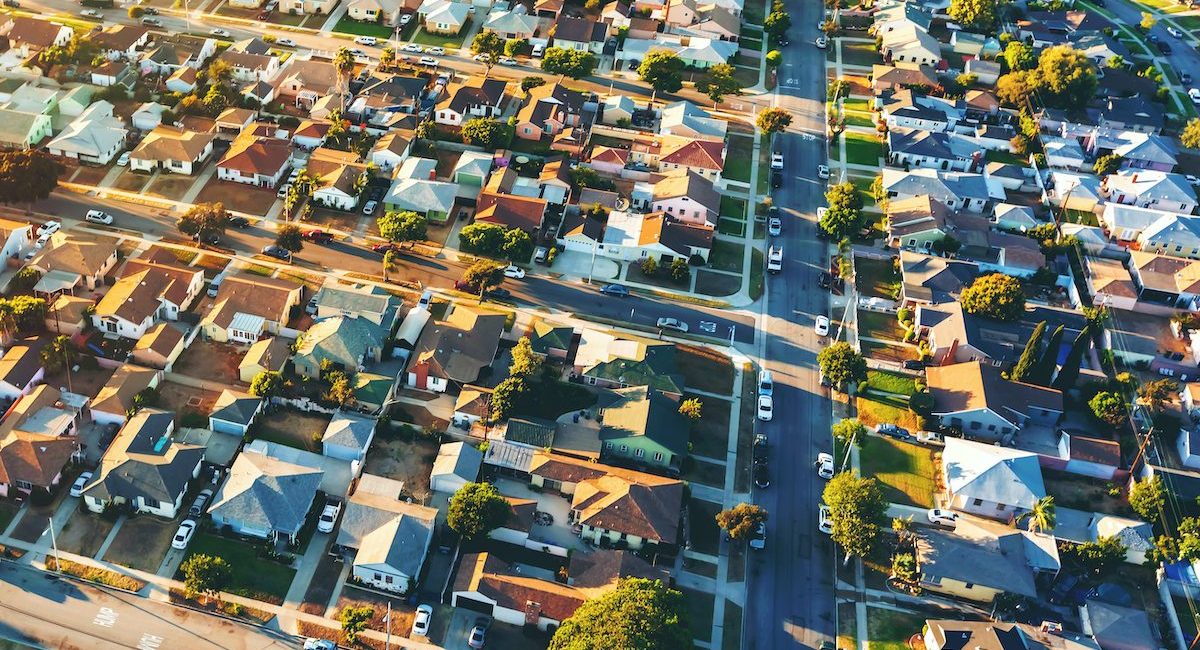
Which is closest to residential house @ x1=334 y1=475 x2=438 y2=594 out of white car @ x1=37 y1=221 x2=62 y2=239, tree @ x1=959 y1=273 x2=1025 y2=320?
white car @ x1=37 y1=221 x2=62 y2=239

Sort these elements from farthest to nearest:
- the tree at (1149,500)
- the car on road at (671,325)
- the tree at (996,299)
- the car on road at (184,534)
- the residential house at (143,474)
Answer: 1. the tree at (996,299)
2. the car on road at (671,325)
3. the tree at (1149,500)
4. the residential house at (143,474)
5. the car on road at (184,534)

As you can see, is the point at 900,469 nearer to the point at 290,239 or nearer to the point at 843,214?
the point at 843,214

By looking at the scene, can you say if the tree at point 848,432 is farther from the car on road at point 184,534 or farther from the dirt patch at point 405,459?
the car on road at point 184,534

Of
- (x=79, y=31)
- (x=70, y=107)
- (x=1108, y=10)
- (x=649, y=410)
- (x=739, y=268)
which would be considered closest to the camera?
(x=649, y=410)

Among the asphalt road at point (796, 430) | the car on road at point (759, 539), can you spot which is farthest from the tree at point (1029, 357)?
the car on road at point (759, 539)

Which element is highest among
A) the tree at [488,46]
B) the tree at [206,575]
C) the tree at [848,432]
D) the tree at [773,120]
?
the tree at [488,46]

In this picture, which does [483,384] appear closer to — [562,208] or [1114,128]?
[562,208]

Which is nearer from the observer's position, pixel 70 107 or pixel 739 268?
pixel 739 268

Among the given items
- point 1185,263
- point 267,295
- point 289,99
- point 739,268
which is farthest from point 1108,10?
point 267,295
